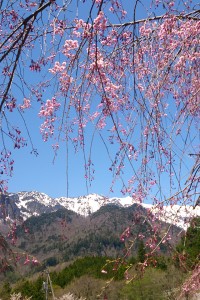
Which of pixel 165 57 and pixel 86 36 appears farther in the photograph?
pixel 165 57

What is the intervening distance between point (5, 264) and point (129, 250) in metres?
1.02

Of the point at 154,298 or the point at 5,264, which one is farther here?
the point at 154,298

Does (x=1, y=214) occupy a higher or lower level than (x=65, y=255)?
lower

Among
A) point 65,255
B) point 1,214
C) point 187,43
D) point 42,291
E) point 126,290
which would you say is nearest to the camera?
point 1,214

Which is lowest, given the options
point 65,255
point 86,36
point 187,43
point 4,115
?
point 4,115

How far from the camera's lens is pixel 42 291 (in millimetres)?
47969

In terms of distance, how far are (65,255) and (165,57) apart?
559 ft

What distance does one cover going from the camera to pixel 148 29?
3.33 m

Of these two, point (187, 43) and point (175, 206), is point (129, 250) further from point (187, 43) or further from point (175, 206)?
point (187, 43)

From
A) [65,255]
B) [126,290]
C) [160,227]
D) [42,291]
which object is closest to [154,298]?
[126,290]

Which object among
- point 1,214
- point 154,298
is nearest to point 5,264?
point 1,214

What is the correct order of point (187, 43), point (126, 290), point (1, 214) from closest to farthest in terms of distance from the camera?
point (1, 214) → point (187, 43) → point (126, 290)

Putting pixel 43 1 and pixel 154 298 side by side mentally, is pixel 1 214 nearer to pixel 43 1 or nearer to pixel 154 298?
pixel 43 1

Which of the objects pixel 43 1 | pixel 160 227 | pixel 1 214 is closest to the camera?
pixel 43 1
